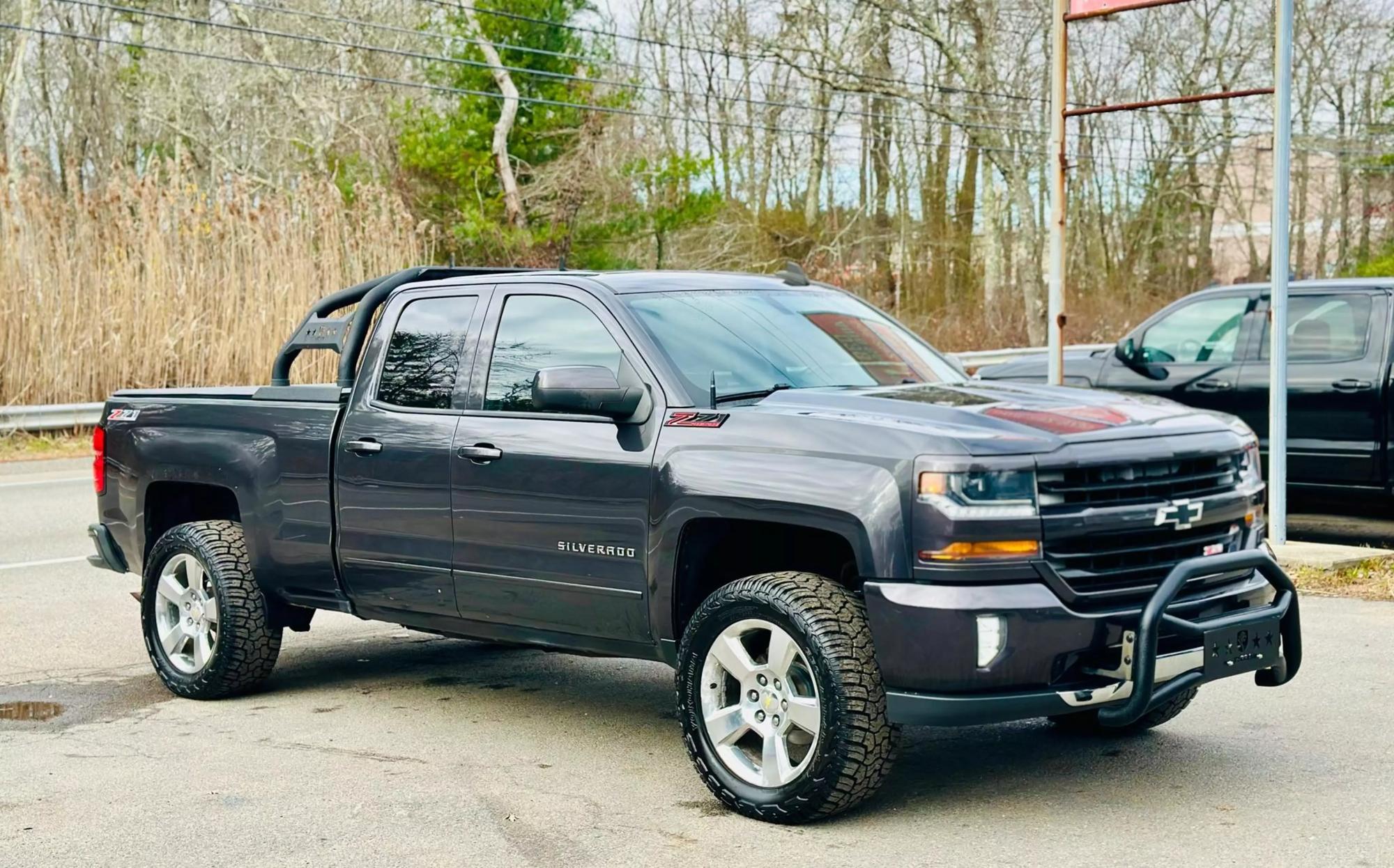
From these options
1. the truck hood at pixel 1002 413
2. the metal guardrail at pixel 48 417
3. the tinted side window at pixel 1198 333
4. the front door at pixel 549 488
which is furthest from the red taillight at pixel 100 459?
the metal guardrail at pixel 48 417

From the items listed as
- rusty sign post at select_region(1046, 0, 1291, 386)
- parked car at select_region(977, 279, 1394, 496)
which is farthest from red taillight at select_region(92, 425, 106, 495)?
parked car at select_region(977, 279, 1394, 496)

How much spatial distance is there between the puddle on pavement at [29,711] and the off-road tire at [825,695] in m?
3.16

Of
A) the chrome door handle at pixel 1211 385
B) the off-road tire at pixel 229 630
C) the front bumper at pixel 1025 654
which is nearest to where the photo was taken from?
the front bumper at pixel 1025 654

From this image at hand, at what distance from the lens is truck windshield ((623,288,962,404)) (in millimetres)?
5789

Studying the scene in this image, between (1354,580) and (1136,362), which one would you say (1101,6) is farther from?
(1354,580)

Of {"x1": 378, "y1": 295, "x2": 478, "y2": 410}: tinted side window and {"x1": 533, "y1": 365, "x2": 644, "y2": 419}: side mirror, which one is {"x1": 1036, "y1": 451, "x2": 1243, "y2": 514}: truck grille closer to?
{"x1": 533, "y1": 365, "x2": 644, "y2": 419}: side mirror

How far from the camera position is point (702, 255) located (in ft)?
123

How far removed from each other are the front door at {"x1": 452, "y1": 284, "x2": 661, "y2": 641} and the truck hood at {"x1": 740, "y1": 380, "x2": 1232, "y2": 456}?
0.62m

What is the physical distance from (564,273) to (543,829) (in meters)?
2.24

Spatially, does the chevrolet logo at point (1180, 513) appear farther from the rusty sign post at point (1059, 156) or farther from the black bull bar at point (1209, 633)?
the rusty sign post at point (1059, 156)

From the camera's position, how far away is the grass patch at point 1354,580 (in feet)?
29.7

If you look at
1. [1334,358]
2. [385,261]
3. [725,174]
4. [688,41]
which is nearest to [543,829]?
[1334,358]

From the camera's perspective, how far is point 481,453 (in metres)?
6.06

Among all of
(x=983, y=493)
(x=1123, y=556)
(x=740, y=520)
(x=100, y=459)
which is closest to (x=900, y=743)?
(x=740, y=520)
